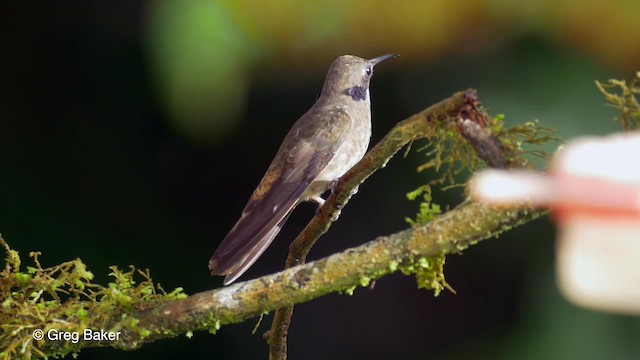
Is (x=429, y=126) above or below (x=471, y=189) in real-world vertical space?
above

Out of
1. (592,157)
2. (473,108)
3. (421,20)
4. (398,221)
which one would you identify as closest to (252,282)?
(473,108)

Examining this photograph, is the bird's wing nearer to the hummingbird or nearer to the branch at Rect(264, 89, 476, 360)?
the hummingbird

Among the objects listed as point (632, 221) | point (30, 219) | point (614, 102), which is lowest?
point (632, 221)

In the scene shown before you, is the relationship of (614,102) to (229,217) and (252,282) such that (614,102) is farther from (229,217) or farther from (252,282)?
(229,217)

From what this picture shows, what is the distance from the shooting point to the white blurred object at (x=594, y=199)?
105cm

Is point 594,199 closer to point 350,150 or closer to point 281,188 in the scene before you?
point 281,188

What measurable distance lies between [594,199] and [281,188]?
910mm

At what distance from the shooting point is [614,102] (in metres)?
1.25

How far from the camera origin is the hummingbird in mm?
1718

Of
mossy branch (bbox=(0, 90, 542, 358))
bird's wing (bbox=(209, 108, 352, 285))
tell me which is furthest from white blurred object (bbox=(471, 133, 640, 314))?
bird's wing (bbox=(209, 108, 352, 285))

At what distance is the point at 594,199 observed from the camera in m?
1.07

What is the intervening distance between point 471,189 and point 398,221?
1.83 m

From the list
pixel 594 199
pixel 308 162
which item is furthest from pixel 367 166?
pixel 308 162

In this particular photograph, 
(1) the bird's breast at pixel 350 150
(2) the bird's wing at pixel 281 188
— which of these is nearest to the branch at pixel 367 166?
(2) the bird's wing at pixel 281 188
